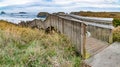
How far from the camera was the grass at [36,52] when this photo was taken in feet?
36.4

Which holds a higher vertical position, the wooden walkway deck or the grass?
the wooden walkway deck

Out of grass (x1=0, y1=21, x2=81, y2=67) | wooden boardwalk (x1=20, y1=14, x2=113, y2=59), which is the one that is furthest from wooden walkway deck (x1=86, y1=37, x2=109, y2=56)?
→ grass (x1=0, y1=21, x2=81, y2=67)

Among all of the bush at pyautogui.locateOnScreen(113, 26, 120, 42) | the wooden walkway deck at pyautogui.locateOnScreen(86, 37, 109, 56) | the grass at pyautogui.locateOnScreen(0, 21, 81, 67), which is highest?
the bush at pyautogui.locateOnScreen(113, 26, 120, 42)

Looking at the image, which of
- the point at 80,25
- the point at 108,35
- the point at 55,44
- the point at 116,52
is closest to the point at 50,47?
the point at 55,44

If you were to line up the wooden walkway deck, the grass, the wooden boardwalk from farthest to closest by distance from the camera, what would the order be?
the wooden boardwalk < the wooden walkway deck < the grass

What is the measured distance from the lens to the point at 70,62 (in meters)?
11.0

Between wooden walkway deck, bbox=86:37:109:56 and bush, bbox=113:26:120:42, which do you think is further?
bush, bbox=113:26:120:42

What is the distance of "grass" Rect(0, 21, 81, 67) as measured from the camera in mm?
11094

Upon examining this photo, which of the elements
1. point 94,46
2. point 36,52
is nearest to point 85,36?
point 94,46

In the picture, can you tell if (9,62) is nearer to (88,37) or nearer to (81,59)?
(81,59)

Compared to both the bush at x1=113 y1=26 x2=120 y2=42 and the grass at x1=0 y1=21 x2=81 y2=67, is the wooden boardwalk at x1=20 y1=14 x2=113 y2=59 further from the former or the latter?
the grass at x1=0 y1=21 x2=81 y2=67

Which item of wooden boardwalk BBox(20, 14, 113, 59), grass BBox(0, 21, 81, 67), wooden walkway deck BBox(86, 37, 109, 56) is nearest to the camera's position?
grass BBox(0, 21, 81, 67)

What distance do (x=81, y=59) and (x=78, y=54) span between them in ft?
3.48

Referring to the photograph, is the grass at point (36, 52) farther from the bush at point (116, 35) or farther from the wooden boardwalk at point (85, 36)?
the bush at point (116, 35)
